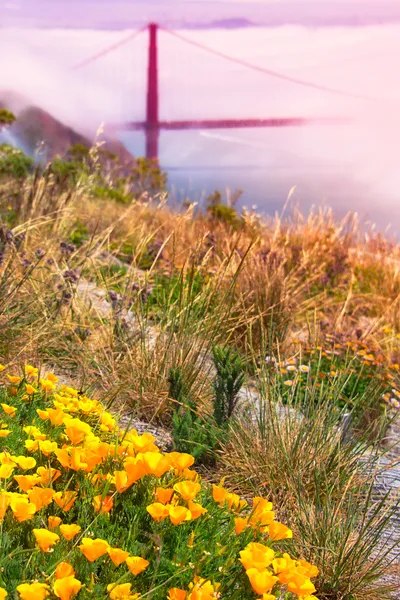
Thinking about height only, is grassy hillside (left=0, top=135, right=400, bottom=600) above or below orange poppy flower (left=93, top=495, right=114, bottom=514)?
below

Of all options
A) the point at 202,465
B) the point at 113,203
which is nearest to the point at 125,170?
the point at 113,203

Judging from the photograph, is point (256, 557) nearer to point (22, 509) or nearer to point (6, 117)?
point (22, 509)

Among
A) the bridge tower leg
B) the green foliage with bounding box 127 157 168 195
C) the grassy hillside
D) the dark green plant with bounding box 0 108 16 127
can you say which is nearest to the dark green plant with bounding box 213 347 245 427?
the grassy hillside

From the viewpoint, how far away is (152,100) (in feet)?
99.7

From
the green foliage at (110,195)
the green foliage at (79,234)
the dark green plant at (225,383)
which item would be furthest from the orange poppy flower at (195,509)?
the green foliage at (110,195)

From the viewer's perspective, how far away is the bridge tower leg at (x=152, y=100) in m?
27.9

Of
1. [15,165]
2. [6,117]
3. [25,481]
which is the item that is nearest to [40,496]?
[25,481]

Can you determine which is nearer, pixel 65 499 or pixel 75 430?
pixel 65 499

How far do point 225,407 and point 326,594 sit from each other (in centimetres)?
114

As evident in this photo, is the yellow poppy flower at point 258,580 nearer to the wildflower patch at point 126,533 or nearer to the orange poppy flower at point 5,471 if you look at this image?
the wildflower patch at point 126,533

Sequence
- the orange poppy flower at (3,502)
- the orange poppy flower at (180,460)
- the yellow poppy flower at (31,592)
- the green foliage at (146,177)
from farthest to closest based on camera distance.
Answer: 1. the green foliage at (146,177)
2. the orange poppy flower at (180,460)
3. the orange poppy flower at (3,502)
4. the yellow poppy flower at (31,592)

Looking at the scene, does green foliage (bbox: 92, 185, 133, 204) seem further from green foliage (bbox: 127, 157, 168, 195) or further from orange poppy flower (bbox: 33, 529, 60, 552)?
orange poppy flower (bbox: 33, 529, 60, 552)

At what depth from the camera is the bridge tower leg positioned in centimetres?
2795

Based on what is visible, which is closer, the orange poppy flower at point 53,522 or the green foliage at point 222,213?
the orange poppy flower at point 53,522
